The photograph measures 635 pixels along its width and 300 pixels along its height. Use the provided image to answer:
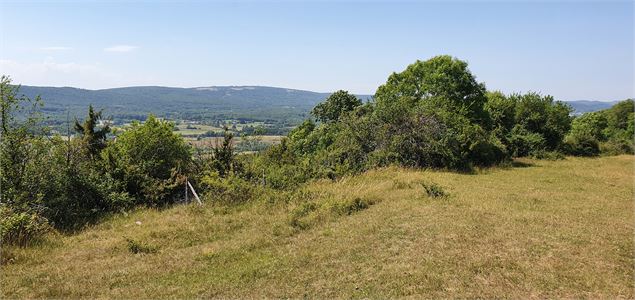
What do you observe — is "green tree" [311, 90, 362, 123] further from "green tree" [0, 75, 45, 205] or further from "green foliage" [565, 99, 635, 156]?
"green tree" [0, 75, 45, 205]

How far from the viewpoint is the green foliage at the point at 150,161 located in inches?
656

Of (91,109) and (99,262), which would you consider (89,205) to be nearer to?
(99,262)

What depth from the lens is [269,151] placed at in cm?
2683

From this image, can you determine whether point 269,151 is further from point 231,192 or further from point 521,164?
point 521,164

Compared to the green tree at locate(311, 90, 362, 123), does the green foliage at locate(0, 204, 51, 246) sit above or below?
below

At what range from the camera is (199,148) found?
26.8m

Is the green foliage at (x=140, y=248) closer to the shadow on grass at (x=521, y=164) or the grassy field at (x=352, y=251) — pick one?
the grassy field at (x=352, y=251)

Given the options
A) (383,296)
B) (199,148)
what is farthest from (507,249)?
(199,148)

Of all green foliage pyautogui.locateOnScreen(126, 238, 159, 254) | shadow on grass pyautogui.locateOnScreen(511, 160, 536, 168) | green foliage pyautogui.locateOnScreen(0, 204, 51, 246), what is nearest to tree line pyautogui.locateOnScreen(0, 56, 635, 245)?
green foliage pyautogui.locateOnScreen(0, 204, 51, 246)

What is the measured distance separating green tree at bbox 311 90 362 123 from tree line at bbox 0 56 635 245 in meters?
0.15

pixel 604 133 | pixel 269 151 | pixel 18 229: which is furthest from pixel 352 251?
pixel 604 133

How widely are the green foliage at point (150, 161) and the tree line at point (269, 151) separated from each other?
74 millimetres

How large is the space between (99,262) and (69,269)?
565mm

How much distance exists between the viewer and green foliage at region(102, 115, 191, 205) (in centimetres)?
1667
